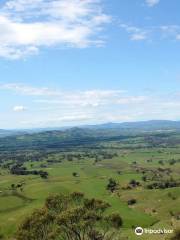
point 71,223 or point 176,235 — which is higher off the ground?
point 71,223

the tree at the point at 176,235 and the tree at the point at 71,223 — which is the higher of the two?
the tree at the point at 71,223

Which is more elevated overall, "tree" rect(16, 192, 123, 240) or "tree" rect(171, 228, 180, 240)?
"tree" rect(16, 192, 123, 240)

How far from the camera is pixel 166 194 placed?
191000 mm

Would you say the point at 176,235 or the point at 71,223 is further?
the point at 176,235

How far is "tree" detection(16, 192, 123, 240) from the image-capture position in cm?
7644

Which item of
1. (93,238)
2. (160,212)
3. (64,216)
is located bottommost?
(160,212)

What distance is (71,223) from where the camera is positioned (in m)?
77.3

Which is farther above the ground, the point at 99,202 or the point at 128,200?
the point at 99,202

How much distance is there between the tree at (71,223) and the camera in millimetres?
76438

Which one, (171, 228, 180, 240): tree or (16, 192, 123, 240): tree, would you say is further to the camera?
(171, 228, 180, 240): tree

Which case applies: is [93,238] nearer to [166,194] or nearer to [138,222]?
[138,222]

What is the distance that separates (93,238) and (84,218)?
437 cm

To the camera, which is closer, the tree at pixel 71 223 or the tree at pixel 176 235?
the tree at pixel 71 223

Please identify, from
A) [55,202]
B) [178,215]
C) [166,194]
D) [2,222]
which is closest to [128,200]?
[166,194]
